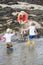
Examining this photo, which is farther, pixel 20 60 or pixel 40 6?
pixel 40 6

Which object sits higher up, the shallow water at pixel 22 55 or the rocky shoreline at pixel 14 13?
the rocky shoreline at pixel 14 13

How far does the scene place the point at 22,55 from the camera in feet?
37.6

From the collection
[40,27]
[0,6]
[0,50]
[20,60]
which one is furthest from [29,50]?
[0,6]

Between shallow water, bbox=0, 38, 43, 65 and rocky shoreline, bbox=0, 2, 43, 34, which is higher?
rocky shoreline, bbox=0, 2, 43, 34

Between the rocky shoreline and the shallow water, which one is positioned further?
the rocky shoreline

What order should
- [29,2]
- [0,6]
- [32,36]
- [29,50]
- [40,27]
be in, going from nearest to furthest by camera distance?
[29,50] → [32,36] → [40,27] → [0,6] → [29,2]

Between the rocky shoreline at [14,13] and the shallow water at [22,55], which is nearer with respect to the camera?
the shallow water at [22,55]

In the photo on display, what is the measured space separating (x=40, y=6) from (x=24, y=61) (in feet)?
42.5

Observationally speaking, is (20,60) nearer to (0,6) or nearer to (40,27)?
(40,27)

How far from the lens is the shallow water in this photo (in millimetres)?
10219

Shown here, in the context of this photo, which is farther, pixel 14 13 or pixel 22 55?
pixel 14 13

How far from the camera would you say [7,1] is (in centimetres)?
2361

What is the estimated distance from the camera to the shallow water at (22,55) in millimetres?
10219

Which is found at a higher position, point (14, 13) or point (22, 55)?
point (14, 13)
